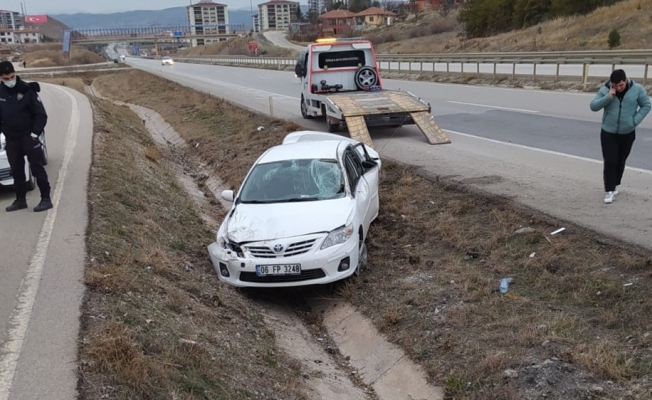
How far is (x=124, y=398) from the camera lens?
153 inches

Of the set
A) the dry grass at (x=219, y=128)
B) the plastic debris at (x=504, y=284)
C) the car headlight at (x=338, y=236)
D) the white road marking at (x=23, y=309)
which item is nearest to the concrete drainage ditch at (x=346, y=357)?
the car headlight at (x=338, y=236)

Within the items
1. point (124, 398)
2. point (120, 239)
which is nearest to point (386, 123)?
point (120, 239)

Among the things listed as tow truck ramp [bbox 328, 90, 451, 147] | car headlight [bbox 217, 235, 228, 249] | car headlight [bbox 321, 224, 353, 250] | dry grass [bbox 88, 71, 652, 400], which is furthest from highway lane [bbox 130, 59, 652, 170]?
car headlight [bbox 217, 235, 228, 249]

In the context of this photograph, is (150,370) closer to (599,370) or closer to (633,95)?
(599,370)

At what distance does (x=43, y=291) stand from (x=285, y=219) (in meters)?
2.67

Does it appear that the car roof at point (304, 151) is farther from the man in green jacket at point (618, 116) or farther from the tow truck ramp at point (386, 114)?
the tow truck ramp at point (386, 114)

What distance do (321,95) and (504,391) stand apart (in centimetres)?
1262

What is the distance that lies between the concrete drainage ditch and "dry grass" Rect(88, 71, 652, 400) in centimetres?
14

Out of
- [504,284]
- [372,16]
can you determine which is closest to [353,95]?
[504,284]

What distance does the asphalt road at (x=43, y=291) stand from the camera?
4109 millimetres

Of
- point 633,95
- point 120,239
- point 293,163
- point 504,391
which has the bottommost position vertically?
point 504,391

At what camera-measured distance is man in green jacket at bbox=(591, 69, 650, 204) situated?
7.54m

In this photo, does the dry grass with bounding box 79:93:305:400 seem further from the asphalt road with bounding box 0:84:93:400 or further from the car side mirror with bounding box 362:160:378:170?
the car side mirror with bounding box 362:160:378:170

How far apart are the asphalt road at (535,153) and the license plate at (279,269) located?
11.5 feet
